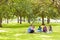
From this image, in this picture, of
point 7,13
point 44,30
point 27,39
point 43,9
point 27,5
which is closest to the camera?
point 27,39

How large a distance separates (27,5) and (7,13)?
Result: 504 centimetres

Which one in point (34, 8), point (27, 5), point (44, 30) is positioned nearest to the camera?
point (44, 30)

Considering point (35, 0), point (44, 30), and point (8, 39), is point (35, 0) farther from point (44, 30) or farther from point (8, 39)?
point (8, 39)

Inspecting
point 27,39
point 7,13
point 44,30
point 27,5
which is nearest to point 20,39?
point 27,39

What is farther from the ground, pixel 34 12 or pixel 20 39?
pixel 34 12

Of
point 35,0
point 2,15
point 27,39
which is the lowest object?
point 27,39

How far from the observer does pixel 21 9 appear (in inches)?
1645

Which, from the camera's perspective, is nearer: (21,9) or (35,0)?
(35,0)

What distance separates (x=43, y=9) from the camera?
43.2 metres

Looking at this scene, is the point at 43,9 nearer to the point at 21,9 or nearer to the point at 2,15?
the point at 21,9

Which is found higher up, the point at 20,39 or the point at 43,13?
the point at 43,13

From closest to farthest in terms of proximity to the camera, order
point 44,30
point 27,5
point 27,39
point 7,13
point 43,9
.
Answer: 1. point 27,39
2. point 44,30
3. point 7,13
4. point 27,5
5. point 43,9

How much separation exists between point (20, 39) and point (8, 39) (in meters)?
1.02

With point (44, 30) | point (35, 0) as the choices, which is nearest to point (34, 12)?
point (35, 0)
